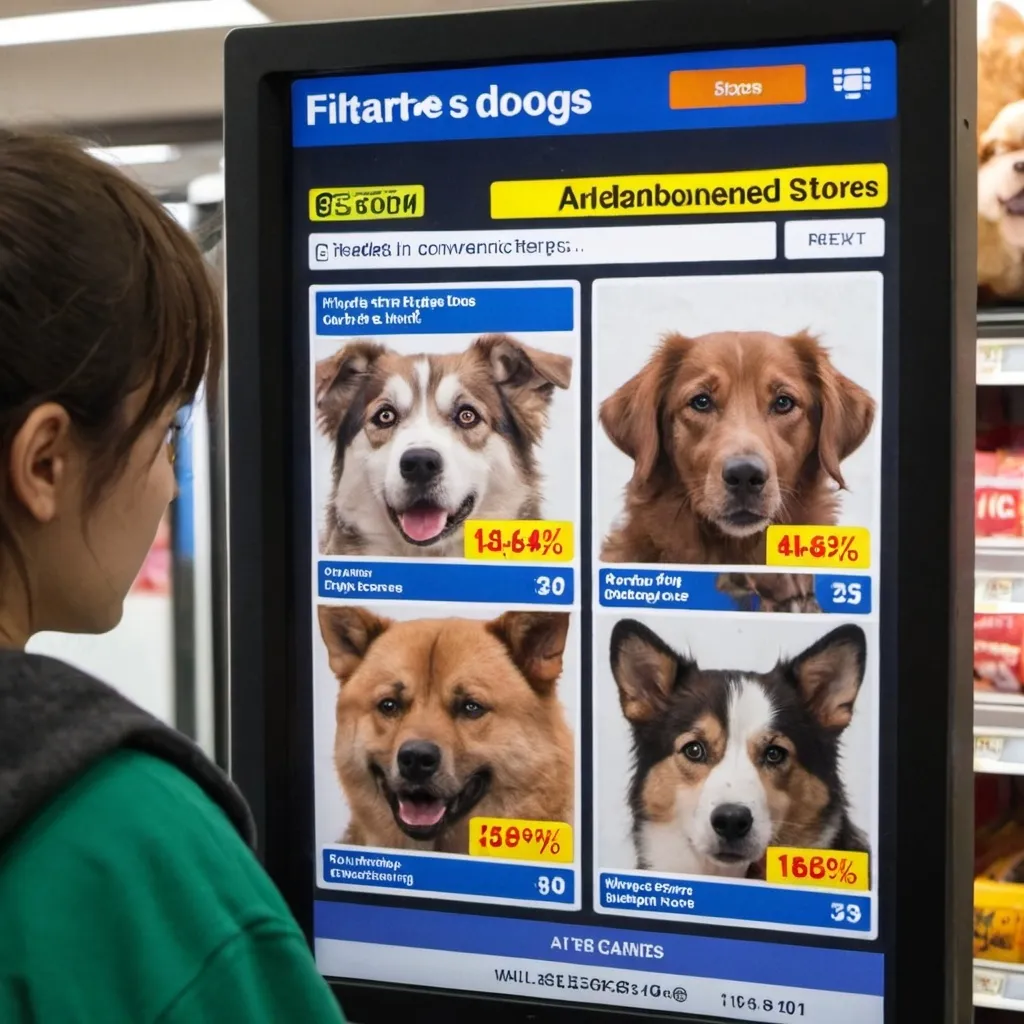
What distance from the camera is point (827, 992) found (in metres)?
0.82

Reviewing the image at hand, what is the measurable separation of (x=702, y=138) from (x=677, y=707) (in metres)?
0.38

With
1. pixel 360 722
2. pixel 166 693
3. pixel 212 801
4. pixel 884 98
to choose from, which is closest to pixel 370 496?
pixel 360 722

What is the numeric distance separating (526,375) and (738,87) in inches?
9.1

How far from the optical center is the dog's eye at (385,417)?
895 millimetres

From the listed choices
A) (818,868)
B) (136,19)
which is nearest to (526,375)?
(818,868)

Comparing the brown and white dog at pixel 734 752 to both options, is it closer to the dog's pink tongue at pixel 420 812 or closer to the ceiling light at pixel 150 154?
the dog's pink tongue at pixel 420 812

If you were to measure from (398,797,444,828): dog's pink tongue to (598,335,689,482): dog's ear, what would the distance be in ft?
0.91

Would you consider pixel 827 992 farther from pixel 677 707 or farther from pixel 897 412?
pixel 897 412

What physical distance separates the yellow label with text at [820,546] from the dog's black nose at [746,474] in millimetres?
29

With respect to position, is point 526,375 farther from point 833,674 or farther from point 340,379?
point 833,674

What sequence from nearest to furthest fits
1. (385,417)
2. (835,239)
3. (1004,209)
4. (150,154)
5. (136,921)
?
1. (136,921)
2. (835,239)
3. (385,417)
4. (1004,209)
5. (150,154)

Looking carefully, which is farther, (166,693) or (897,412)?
(166,693)
